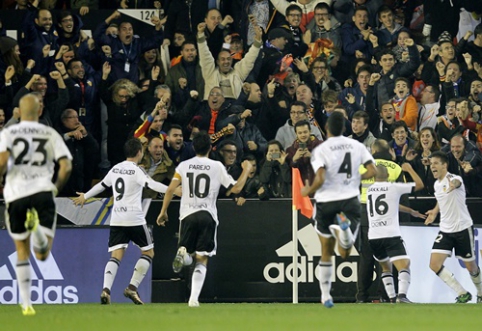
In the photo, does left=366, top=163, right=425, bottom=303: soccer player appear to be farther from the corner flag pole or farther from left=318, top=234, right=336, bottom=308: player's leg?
left=318, top=234, right=336, bottom=308: player's leg

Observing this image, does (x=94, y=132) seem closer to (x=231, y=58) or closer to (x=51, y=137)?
(x=231, y=58)

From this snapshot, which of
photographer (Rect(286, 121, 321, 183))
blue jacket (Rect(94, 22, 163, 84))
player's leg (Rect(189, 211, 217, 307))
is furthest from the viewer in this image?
blue jacket (Rect(94, 22, 163, 84))

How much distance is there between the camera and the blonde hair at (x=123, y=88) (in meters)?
19.3

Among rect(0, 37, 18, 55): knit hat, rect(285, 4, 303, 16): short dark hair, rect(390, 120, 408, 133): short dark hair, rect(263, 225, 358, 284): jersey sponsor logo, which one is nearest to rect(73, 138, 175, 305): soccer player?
rect(263, 225, 358, 284): jersey sponsor logo

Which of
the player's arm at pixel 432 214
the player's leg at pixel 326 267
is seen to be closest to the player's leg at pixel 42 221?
the player's leg at pixel 326 267

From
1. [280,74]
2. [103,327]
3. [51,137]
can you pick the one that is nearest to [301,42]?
[280,74]

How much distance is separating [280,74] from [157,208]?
3887 mm

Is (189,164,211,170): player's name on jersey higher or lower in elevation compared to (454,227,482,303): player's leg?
higher

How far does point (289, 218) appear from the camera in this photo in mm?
18203

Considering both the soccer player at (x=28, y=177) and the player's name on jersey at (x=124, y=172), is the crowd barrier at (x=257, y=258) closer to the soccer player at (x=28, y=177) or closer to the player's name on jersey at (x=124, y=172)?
the player's name on jersey at (x=124, y=172)

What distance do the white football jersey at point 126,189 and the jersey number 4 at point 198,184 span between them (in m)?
1.06

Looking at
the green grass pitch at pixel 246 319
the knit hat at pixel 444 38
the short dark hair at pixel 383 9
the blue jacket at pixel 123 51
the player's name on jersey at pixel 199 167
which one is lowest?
the green grass pitch at pixel 246 319

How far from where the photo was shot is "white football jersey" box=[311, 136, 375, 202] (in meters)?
13.2

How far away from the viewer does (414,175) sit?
1714 cm
